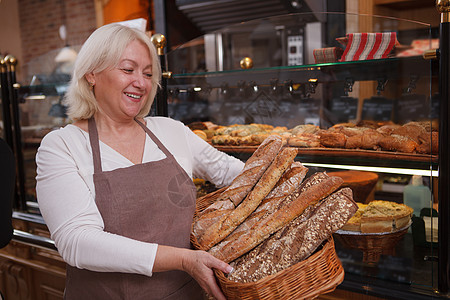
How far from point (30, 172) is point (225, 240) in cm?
226

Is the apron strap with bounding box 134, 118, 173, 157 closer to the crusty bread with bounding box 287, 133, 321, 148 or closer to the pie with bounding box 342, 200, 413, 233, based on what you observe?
the crusty bread with bounding box 287, 133, 321, 148

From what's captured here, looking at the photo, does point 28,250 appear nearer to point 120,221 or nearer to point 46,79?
point 46,79

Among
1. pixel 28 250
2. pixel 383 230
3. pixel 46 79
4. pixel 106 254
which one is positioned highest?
pixel 46 79

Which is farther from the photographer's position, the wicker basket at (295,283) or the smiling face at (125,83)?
the smiling face at (125,83)

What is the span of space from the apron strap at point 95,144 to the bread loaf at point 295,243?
50 cm

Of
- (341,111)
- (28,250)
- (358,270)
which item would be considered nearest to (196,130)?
(341,111)

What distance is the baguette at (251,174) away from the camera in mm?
1452

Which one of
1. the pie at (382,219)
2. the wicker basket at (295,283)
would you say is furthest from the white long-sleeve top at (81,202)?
the pie at (382,219)

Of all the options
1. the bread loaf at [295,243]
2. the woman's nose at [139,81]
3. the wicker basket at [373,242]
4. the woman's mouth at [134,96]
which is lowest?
the wicker basket at [373,242]

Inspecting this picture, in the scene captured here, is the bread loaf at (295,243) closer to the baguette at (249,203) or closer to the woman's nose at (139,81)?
the baguette at (249,203)

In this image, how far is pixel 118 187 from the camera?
52.0 inches

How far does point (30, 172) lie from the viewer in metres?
3.08

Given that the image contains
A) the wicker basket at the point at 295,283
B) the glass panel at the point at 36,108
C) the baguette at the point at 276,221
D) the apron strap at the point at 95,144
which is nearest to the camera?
the wicker basket at the point at 295,283

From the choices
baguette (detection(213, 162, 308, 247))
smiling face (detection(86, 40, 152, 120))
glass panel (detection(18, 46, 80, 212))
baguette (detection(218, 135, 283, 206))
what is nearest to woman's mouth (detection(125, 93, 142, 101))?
smiling face (detection(86, 40, 152, 120))
